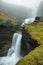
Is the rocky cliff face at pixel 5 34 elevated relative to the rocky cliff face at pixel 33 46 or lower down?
elevated

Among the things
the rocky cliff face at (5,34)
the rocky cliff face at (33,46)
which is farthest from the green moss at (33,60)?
the rocky cliff face at (5,34)

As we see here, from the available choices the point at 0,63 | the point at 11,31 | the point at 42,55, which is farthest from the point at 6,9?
the point at 42,55

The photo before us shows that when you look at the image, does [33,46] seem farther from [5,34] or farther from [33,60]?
[5,34]

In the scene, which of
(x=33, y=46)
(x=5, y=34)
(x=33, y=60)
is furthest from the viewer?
(x=5, y=34)

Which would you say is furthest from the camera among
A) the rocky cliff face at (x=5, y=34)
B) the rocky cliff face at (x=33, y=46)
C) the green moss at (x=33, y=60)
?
the rocky cliff face at (x=5, y=34)

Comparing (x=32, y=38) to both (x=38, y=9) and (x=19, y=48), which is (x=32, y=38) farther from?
(x=38, y=9)

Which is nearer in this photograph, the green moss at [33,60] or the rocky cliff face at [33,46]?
the green moss at [33,60]

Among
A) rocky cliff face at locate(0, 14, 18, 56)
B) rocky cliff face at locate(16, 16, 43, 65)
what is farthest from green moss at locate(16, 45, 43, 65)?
rocky cliff face at locate(0, 14, 18, 56)

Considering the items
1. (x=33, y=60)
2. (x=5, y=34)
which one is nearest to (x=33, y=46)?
(x=33, y=60)

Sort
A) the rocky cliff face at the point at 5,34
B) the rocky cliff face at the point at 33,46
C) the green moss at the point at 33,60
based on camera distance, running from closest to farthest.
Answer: the green moss at the point at 33,60 → the rocky cliff face at the point at 33,46 → the rocky cliff face at the point at 5,34

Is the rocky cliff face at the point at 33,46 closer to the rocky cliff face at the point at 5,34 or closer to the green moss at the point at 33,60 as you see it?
the green moss at the point at 33,60

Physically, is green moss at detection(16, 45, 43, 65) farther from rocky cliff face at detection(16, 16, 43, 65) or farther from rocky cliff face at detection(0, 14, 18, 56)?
rocky cliff face at detection(0, 14, 18, 56)

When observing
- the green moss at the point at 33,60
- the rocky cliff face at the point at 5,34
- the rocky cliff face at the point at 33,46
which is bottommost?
the green moss at the point at 33,60
